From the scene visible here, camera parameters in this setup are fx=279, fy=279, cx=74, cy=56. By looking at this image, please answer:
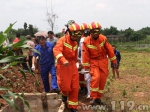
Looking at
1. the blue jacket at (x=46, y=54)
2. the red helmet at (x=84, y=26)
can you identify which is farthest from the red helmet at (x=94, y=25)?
the blue jacket at (x=46, y=54)

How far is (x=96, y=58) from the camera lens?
6441 millimetres

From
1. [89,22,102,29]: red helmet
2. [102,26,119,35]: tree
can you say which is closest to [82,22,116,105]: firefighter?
[89,22,102,29]: red helmet

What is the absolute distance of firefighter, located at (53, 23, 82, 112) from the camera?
5743 mm

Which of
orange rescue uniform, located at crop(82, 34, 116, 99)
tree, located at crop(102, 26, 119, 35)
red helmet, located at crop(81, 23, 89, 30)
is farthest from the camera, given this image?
tree, located at crop(102, 26, 119, 35)

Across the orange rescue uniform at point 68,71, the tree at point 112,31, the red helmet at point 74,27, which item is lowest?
the orange rescue uniform at point 68,71

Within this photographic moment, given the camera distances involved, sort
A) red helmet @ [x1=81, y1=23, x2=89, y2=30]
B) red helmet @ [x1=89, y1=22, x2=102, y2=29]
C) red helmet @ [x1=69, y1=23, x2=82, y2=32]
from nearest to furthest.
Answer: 1. red helmet @ [x1=69, y1=23, x2=82, y2=32]
2. red helmet @ [x1=81, y1=23, x2=89, y2=30]
3. red helmet @ [x1=89, y1=22, x2=102, y2=29]

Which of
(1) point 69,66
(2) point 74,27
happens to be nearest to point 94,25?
(2) point 74,27

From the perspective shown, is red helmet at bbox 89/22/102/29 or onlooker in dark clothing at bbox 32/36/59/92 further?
onlooker in dark clothing at bbox 32/36/59/92

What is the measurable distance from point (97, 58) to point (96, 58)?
0.02 metres

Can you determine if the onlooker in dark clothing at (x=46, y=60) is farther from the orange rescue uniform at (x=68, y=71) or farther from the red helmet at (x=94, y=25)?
the red helmet at (x=94, y=25)

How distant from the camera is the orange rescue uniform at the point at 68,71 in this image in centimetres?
575

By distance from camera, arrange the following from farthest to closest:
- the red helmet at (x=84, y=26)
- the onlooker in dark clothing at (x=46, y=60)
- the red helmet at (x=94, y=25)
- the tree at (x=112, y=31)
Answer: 1. the tree at (x=112, y=31)
2. the onlooker in dark clothing at (x=46, y=60)
3. the red helmet at (x=94, y=25)
4. the red helmet at (x=84, y=26)

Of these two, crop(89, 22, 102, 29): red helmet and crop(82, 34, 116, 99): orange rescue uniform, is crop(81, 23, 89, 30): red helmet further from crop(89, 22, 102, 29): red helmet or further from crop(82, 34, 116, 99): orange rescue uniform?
crop(82, 34, 116, 99): orange rescue uniform

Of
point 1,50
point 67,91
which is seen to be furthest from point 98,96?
point 1,50
